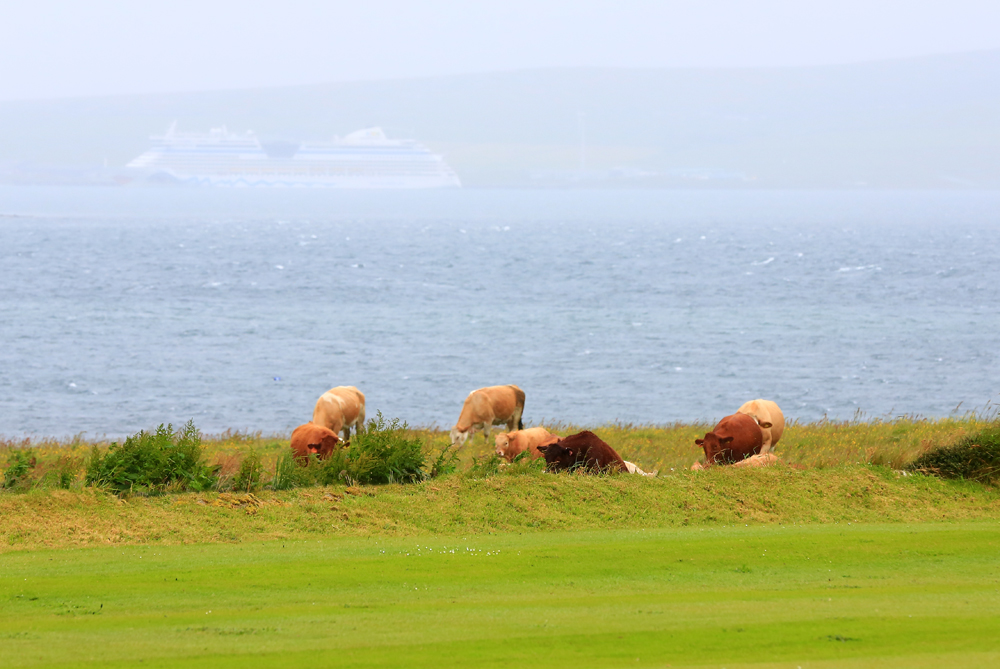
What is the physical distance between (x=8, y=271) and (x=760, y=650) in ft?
348

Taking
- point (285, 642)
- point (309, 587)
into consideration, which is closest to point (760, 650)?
point (285, 642)

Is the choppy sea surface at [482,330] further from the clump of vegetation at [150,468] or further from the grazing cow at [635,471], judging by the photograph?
the clump of vegetation at [150,468]

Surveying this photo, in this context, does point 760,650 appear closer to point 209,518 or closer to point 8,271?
point 209,518

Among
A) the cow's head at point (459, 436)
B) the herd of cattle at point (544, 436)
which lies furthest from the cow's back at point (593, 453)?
the cow's head at point (459, 436)

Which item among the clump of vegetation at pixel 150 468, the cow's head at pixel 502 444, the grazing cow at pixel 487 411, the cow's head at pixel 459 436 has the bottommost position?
the cow's head at pixel 459 436

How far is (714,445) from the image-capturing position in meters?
18.0

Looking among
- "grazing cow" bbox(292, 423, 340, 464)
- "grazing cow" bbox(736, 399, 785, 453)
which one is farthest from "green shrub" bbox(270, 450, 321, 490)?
"grazing cow" bbox(736, 399, 785, 453)

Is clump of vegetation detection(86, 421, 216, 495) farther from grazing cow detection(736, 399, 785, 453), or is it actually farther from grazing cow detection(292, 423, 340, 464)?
grazing cow detection(736, 399, 785, 453)

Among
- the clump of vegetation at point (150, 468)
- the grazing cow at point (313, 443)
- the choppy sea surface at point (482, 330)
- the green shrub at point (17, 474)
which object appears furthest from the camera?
the choppy sea surface at point (482, 330)

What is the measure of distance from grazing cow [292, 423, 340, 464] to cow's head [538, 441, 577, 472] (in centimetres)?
360

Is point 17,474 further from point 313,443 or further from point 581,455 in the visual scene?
point 581,455

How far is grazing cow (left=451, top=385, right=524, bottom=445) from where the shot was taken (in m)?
22.9

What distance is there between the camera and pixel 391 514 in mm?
13016

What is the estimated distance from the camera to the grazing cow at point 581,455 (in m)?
15.2
